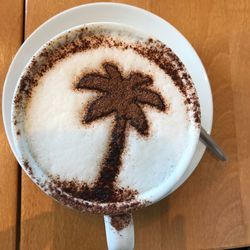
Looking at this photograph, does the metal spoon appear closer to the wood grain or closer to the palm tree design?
the palm tree design

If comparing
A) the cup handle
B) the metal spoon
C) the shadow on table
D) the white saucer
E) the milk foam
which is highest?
the white saucer

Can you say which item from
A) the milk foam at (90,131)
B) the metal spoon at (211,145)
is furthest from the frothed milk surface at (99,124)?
the metal spoon at (211,145)

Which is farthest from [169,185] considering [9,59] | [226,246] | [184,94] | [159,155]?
[9,59]

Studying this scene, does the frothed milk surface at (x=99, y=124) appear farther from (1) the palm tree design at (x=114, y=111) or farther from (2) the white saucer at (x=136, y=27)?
(2) the white saucer at (x=136, y=27)

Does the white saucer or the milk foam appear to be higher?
the white saucer

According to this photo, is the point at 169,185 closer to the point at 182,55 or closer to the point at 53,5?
the point at 182,55

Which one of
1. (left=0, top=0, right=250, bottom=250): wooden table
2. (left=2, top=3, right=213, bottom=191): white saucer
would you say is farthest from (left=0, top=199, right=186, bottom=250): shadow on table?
(left=2, top=3, right=213, bottom=191): white saucer
